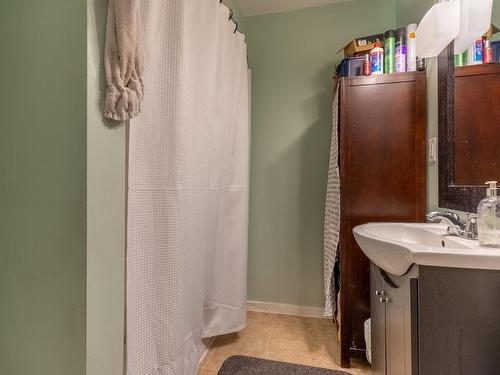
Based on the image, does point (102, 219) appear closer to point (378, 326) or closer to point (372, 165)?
point (378, 326)

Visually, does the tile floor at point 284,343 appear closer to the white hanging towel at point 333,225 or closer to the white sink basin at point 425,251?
the white hanging towel at point 333,225

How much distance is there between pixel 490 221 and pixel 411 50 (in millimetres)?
1107

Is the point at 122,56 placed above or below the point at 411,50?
below

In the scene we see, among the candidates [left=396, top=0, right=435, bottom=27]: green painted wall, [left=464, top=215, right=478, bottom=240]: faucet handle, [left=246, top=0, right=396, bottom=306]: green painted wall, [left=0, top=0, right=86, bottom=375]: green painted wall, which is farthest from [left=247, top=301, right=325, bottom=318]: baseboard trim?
[left=396, top=0, right=435, bottom=27]: green painted wall

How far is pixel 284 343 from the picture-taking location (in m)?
1.69

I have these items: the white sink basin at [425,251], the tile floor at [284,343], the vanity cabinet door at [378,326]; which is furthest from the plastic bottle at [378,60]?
the tile floor at [284,343]

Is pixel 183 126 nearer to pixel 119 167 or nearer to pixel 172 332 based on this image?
pixel 119 167

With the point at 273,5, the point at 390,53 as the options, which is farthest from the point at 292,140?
the point at 273,5

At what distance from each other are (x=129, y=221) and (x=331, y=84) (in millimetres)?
1774

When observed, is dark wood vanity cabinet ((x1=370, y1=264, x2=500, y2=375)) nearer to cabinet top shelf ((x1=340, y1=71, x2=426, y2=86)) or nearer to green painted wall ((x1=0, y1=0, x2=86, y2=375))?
green painted wall ((x1=0, y1=0, x2=86, y2=375))

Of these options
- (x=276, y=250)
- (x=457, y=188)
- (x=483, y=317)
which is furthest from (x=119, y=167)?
(x=276, y=250)

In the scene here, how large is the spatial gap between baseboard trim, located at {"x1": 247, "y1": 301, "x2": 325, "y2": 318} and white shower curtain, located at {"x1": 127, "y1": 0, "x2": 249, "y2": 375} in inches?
25.8

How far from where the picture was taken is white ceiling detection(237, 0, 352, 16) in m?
1.96

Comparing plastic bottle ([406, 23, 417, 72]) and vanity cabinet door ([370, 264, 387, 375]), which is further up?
plastic bottle ([406, 23, 417, 72])
